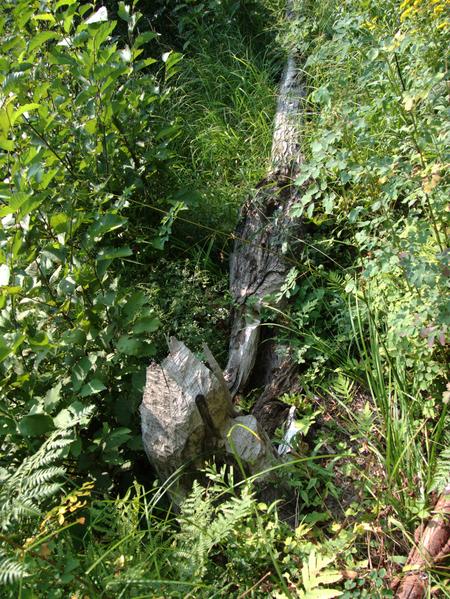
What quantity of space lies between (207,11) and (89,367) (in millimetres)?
4096

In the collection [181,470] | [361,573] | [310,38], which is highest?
[310,38]

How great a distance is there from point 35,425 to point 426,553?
1508 millimetres

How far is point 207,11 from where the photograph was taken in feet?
18.0

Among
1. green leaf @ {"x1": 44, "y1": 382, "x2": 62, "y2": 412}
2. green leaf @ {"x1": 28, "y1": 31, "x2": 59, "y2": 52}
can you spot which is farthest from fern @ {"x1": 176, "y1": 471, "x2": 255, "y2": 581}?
green leaf @ {"x1": 28, "y1": 31, "x2": 59, "y2": 52}

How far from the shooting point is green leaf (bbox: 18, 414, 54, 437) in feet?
7.71

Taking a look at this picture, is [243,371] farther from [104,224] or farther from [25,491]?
[25,491]

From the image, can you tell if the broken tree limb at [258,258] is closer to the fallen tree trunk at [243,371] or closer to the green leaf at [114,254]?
the fallen tree trunk at [243,371]

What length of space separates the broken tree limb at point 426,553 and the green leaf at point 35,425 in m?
1.41

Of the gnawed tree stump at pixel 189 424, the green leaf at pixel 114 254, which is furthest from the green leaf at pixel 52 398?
the green leaf at pixel 114 254

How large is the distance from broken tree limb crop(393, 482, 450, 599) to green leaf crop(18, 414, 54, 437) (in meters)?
1.41

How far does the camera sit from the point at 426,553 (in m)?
2.23

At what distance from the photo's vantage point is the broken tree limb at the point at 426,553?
2.19 metres

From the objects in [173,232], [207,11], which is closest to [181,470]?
[173,232]

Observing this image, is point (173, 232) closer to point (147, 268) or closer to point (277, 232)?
point (147, 268)
